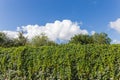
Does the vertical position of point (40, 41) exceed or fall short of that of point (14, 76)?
it exceeds it

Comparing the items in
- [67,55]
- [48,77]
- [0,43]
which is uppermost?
[0,43]

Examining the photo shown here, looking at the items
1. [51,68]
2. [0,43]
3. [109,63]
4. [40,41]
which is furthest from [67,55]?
[40,41]

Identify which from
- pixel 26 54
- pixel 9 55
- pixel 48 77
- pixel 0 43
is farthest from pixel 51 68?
pixel 0 43

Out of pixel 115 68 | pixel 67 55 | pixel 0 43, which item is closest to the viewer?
pixel 115 68

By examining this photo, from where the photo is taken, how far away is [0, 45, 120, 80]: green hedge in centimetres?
1070

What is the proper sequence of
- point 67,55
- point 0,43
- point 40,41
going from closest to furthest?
point 67,55 < point 0,43 < point 40,41

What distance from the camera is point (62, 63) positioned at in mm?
11375

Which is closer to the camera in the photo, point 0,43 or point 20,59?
point 20,59

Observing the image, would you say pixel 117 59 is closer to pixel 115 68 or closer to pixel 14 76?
pixel 115 68

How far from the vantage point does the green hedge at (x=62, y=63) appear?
10.7m

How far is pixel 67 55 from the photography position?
37.0ft

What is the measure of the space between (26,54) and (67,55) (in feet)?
6.76

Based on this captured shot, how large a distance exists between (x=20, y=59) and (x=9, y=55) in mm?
735

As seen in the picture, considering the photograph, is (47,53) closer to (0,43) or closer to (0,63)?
(0,63)
